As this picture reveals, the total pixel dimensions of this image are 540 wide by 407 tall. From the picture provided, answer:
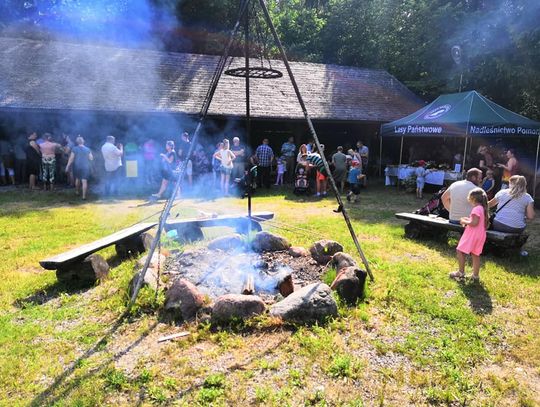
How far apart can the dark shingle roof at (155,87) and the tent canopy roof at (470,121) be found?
→ 3371mm

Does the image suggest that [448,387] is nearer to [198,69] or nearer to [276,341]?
[276,341]

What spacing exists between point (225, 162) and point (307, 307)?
818cm

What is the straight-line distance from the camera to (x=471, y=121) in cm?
1125

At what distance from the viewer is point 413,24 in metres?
20.5

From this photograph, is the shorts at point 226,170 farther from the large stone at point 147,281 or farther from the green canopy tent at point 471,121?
the large stone at point 147,281

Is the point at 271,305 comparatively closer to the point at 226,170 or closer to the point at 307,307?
the point at 307,307

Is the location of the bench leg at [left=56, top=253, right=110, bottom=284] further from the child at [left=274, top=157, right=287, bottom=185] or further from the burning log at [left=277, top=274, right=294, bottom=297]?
the child at [left=274, top=157, right=287, bottom=185]

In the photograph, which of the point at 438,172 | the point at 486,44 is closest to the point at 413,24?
the point at 486,44

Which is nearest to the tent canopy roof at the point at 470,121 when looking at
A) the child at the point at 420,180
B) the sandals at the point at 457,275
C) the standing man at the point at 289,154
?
the child at the point at 420,180

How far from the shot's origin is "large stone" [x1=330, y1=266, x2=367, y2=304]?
451cm

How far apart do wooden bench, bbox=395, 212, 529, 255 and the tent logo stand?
6215mm

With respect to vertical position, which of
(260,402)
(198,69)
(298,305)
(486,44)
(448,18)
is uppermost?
(448,18)

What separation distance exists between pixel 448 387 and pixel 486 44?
53.6ft

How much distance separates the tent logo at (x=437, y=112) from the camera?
12.3m
